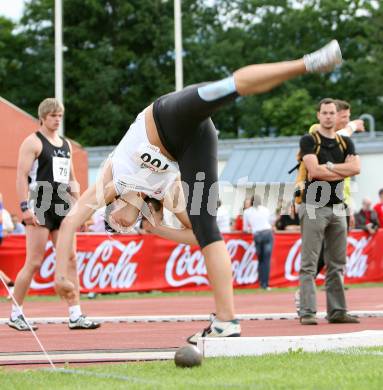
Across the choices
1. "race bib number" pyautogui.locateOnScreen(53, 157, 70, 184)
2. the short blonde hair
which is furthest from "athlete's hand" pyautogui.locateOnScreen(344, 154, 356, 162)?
the short blonde hair

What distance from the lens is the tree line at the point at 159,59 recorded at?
61469 mm

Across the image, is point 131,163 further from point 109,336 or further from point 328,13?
point 328,13

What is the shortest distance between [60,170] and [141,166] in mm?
3186

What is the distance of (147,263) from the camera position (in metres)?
20.2

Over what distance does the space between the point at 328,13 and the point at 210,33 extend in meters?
7.95

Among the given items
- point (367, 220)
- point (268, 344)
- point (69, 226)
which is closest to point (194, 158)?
point (268, 344)

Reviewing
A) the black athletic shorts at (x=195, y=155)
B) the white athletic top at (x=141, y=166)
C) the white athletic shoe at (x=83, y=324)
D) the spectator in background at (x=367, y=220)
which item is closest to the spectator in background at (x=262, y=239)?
the spectator in background at (x=367, y=220)

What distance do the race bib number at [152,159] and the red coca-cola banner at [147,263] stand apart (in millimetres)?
12275

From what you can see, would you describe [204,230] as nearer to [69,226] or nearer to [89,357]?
[89,357]

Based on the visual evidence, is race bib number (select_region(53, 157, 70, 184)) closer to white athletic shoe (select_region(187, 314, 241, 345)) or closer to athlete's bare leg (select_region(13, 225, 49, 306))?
athlete's bare leg (select_region(13, 225, 49, 306))

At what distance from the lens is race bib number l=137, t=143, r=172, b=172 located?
279 inches

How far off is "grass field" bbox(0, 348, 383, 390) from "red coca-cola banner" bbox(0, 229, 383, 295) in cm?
1319

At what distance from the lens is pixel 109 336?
363 inches

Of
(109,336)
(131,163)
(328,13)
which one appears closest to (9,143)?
(109,336)
